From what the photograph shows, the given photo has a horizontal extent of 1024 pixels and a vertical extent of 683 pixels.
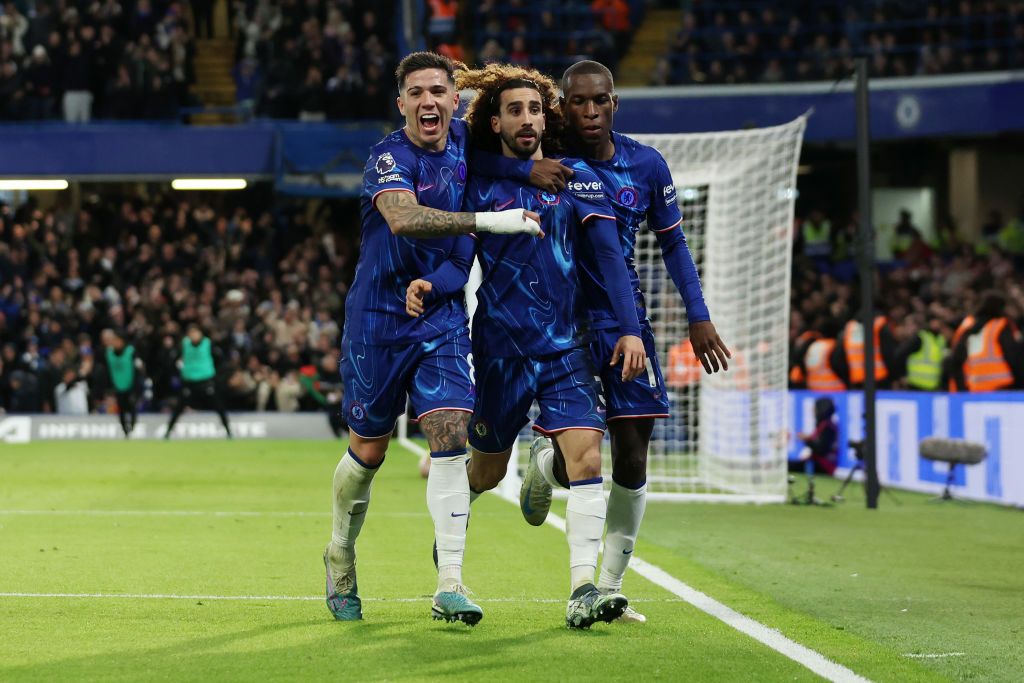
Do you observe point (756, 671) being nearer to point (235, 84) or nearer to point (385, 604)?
point (385, 604)

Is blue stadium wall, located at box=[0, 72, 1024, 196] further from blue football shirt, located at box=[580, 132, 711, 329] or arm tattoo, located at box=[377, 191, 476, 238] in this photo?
arm tattoo, located at box=[377, 191, 476, 238]

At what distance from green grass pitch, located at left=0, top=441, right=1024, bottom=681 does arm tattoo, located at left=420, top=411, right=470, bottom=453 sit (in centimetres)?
68

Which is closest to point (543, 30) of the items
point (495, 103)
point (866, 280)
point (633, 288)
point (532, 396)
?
point (866, 280)

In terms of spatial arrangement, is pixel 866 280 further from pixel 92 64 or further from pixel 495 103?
pixel 92 64

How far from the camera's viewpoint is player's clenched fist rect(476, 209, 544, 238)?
5.43 metres

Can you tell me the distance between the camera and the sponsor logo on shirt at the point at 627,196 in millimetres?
6065

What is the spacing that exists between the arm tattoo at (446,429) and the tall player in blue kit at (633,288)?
2.23ft

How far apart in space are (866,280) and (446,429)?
7642mm

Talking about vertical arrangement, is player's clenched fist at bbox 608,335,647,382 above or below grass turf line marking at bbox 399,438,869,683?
above

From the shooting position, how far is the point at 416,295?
5520 millimetres

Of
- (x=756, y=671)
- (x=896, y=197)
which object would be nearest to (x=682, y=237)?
(x=756, y=671)

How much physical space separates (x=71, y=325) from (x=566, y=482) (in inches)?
785

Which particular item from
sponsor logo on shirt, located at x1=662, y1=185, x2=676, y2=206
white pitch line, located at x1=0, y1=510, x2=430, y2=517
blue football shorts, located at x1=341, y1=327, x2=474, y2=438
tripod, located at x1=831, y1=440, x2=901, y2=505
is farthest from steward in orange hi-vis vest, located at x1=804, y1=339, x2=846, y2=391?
blue football shorts, located at x1=341, y1=327, x2=474, y2=438

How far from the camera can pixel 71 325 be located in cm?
2498
